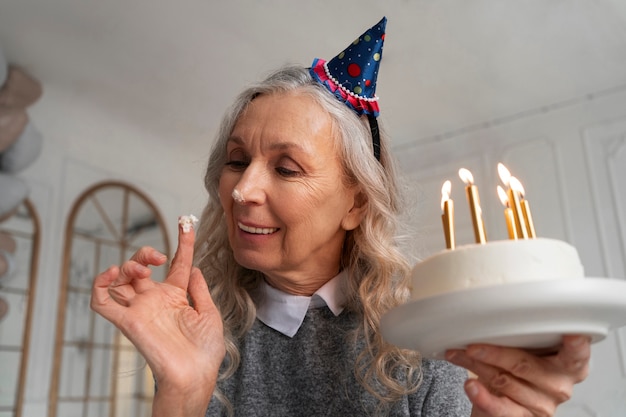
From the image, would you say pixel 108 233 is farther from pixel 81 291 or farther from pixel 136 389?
pixel 136 389

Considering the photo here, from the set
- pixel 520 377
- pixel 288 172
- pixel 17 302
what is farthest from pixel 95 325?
pixel 520 377

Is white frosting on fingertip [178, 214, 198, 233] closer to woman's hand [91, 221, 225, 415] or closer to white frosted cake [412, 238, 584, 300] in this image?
woman's hand [91, 221, 225, 415]

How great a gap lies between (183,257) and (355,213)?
1.31 feet

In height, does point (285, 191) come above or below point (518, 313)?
above

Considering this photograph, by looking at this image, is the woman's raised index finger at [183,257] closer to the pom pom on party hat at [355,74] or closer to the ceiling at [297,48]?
the pom pom on party hat at [355,74]

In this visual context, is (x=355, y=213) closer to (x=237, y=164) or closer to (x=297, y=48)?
(x=237, y=164)

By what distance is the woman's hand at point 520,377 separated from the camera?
609 millimetres

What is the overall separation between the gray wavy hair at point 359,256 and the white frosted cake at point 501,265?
42 cm

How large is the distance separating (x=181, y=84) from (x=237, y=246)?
8.51 feet

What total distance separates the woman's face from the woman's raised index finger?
0.13 metres

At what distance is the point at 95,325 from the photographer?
3.47 meters

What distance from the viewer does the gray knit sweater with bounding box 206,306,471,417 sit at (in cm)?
100

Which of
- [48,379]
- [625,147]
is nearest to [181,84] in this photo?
[48,379]

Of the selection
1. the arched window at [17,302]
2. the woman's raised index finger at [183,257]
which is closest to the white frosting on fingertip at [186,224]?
the woman's raised index finger at [183,257]
